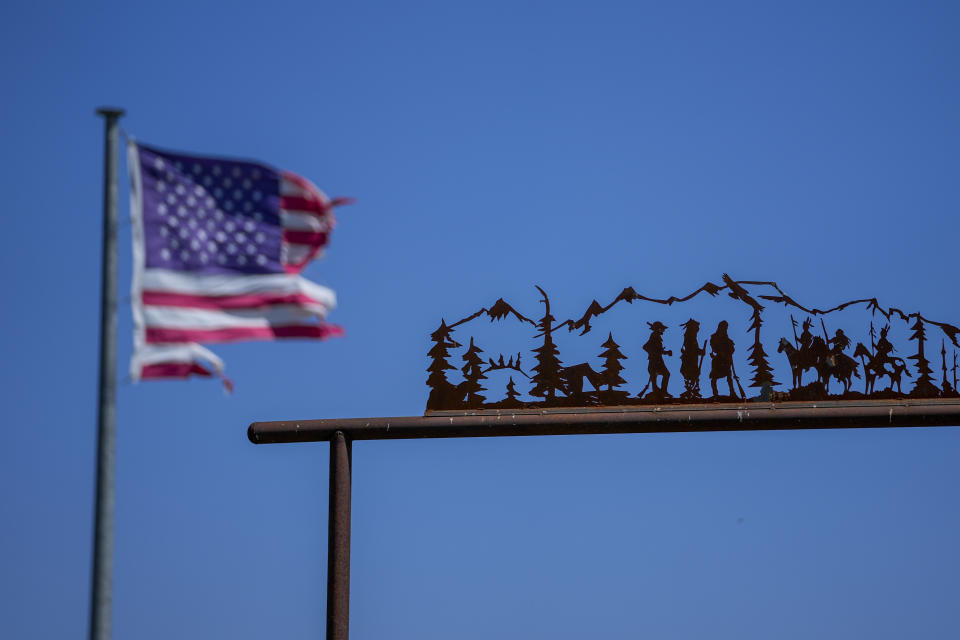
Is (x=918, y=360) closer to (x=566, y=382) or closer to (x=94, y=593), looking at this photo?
(x=566, y=382)

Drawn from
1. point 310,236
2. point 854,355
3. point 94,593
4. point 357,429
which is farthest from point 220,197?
point 854,355

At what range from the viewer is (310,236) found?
12.0m

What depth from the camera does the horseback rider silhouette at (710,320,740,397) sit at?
1891 cm

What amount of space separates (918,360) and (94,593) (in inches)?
462

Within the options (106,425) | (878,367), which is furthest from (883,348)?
(106,425)

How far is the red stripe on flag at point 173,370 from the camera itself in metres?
11.1

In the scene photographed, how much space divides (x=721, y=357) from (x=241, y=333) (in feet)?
29.1

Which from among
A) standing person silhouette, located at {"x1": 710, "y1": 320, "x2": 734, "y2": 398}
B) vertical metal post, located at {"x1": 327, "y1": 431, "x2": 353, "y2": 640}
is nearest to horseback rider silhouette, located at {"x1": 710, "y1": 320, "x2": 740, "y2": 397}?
standing person silhouette, located at {"x1": 710, "y1": 320, "x2": 734, "y2": 398}

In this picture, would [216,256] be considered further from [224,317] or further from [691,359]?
[691,359]

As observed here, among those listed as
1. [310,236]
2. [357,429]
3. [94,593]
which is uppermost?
[310,236]

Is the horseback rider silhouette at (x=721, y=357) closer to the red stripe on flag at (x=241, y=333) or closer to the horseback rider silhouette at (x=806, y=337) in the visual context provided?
the horseback rider silhouette at (x=806, y=337)

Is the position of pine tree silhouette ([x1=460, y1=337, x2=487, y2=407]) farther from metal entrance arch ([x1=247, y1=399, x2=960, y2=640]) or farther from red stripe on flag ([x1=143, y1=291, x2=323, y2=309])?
red stripe on flag ([x1=143, y1=291, x2=323, y2=309])

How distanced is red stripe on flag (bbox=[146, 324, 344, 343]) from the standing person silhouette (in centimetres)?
797

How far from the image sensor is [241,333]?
38.1 feet
